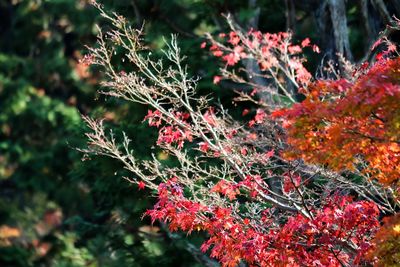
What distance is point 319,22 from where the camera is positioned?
1098 cm

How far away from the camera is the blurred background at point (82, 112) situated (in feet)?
36.0

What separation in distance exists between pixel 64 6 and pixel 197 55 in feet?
21.1

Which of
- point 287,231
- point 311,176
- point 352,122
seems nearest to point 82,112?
point 311,176

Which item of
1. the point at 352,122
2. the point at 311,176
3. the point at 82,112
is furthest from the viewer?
the point at 82,112

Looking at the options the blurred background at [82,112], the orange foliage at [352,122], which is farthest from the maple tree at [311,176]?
the blurred background at [82,112]

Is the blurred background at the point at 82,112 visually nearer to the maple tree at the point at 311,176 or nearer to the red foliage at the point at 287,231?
the maple tree at the point at 311,176

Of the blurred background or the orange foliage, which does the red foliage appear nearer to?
the orange foliage

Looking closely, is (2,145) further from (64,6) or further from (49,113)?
(64,6)

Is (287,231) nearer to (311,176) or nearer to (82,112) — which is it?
(311,176)

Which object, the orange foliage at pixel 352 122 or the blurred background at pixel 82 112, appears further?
the blurred background at pixel 82 112

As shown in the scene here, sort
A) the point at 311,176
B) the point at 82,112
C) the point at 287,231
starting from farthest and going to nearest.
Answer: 1. the point at 82,112
2. the point at 311,176
3. the point at 287,231

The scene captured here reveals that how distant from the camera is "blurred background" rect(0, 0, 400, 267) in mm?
10977

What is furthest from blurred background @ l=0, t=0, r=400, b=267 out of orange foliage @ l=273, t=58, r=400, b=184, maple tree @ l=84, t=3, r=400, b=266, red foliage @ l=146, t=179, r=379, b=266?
orange foliage @ l=273, t=58, r=400, b=184

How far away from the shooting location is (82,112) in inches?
779
